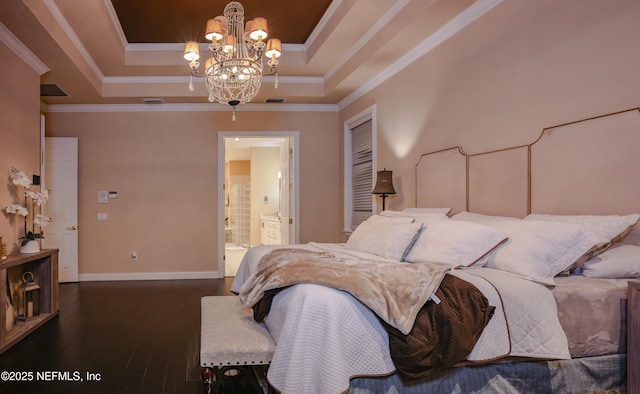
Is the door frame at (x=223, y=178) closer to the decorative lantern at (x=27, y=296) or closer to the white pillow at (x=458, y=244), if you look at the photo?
the decorative lantern at (x=27, y=296)

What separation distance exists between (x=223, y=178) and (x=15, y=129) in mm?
2841

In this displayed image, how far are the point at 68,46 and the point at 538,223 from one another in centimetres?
442

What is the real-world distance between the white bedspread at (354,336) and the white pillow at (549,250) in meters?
0.14

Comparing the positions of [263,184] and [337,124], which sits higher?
[337,124]

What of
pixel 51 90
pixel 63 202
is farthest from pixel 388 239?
pixel 63 202

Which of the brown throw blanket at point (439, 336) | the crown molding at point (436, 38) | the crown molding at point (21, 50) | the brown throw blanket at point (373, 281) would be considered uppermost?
the crown molding at point (436, 38)

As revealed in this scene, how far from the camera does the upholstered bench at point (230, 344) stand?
2.04 m

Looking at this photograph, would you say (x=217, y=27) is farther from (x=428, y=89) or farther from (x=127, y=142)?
(x=127, y=142)

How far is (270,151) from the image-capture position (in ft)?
33.0

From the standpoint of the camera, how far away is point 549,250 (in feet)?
6.88

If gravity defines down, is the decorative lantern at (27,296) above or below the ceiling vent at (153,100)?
below

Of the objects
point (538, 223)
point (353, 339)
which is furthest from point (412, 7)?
point (353, 339)

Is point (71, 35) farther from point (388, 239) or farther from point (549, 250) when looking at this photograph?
point (549, 250)

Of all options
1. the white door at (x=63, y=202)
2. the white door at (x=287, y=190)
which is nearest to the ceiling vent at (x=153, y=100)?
the white door at (x=63, y=202)
